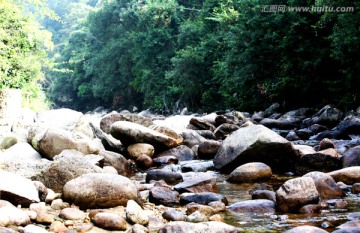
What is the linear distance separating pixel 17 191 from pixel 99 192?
0.74 meters

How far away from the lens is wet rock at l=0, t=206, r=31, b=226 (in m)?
3.30

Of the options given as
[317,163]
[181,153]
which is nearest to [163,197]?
[317,163]

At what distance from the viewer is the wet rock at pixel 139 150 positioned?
812 cm

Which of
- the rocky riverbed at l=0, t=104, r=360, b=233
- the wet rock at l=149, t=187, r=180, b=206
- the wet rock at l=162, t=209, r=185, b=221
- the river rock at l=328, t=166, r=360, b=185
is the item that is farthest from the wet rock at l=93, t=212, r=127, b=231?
the river rock at l=328, t=166, r=360, b=185

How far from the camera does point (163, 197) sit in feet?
15.4

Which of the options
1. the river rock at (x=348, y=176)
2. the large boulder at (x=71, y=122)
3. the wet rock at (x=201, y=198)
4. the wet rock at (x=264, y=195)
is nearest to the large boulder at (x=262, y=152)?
the river rock at (x=348, y=176)

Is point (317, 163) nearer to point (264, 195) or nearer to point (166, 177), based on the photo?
point (264, 195)

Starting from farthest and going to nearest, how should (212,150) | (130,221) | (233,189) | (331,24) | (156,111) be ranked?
(156,111) → (331,24) → (212,150) → (233,189) → (130,221)

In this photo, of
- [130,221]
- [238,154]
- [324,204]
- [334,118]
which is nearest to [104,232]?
[130,221]

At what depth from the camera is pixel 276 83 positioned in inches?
748

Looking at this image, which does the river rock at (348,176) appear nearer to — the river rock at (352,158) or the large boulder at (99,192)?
the river rock at (352,158)

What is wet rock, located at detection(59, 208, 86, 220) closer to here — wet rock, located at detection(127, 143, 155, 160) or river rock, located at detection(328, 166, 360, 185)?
river rock, located at detection(328, 166, 360, 185)

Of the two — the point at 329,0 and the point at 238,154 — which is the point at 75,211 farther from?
the point at 329,0

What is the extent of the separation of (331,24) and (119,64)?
2523 centimetres
